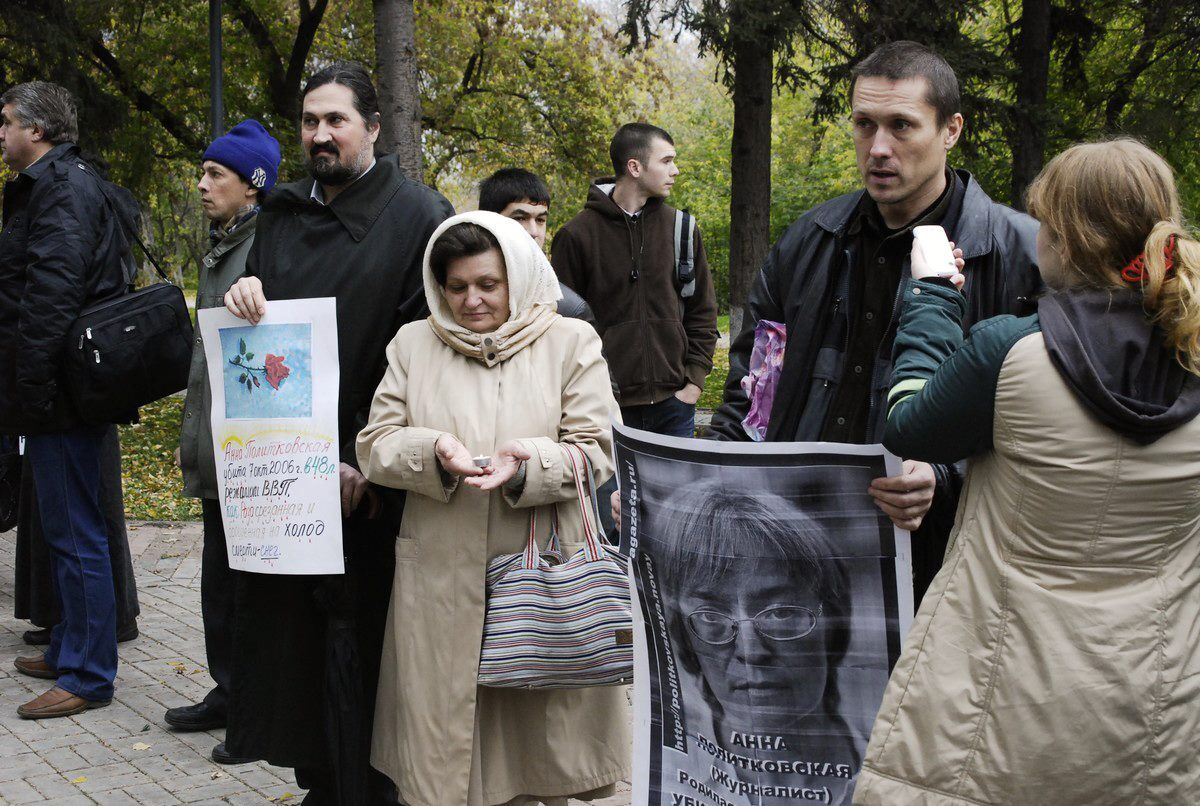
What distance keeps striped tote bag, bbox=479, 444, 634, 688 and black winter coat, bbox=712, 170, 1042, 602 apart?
498mm

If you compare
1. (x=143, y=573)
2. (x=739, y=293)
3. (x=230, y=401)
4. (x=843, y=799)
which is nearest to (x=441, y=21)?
(x=739, y=293)

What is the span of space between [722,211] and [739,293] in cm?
3091

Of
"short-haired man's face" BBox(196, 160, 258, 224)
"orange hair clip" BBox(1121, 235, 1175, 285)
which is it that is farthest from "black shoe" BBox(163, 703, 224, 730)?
"orange hair clip" BBox(1121, 235, 1175, 285)

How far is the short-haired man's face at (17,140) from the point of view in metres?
5.61

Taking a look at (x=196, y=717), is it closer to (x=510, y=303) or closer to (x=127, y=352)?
(x=127, y=352)

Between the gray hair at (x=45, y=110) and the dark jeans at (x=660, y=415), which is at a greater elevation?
the gray hair at (x=45, y=110)

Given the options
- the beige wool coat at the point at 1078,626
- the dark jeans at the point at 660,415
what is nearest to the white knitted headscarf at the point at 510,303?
the beige wool coat at the point at 1078,626

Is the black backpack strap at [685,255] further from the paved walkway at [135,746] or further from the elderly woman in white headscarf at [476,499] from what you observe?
the elderly woman in white headscarf at [476,499]

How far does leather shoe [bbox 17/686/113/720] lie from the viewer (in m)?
5.39

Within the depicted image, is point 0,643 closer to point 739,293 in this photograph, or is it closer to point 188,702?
point 188,702

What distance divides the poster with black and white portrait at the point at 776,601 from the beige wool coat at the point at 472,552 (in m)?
0.58

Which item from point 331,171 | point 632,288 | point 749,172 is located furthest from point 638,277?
point 749,172

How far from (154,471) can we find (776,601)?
11.1m

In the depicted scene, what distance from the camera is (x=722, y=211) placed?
1738 inches
